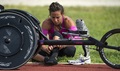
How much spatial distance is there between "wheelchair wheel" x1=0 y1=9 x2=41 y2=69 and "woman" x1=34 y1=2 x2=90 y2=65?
2.41 feet

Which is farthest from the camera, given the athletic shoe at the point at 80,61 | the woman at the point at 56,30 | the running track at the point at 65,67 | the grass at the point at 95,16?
the grass at the point at 95,16

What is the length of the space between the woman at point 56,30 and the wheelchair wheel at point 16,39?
29.0 inches

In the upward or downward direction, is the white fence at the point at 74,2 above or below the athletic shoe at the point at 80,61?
above

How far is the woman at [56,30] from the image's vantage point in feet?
30.8

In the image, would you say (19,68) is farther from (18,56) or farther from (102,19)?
(102,19)

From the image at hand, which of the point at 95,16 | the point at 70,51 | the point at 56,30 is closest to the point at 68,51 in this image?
the point at 70,51

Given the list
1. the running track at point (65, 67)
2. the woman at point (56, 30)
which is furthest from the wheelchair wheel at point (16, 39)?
the woman at point (56, 30)

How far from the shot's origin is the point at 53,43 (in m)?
8.64

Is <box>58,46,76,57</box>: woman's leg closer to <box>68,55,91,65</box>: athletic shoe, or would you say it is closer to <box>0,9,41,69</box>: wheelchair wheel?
<box>68,55,91,65</box>: athletic shoe

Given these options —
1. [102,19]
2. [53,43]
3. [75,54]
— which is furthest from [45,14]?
[53,43]

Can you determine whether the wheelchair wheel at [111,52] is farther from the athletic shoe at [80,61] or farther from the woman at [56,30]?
the woman at [56,30]

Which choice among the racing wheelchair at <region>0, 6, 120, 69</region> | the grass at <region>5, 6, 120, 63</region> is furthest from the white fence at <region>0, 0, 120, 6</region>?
the racing wheelchair at <region>0, 6, 120, 69</region>

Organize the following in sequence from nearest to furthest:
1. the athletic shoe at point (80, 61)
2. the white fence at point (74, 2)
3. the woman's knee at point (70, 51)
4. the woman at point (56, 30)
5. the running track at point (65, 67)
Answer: the running track at point (65, 67), the athletic shoe at point (80, 61), the woman at point (56, 30), the woman's knee at point (70, 51), the white fence at point (74, 2)

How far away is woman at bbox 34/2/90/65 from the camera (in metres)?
9.40
